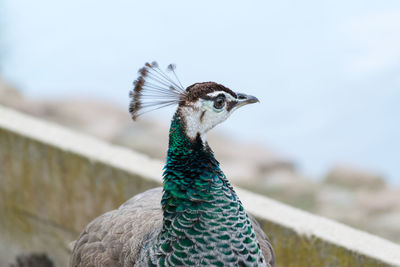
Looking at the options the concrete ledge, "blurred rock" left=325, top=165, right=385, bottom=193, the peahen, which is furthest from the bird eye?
"blurred rock" left=325, top=165, right=385, bottom=193

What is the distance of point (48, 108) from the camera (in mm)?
8531

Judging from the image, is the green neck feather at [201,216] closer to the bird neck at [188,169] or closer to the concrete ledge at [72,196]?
the bird neck at [188,169]

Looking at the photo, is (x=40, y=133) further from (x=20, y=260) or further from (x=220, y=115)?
(x=220, y=115)

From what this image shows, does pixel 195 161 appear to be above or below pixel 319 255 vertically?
above

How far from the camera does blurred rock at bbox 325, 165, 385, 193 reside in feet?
21.5

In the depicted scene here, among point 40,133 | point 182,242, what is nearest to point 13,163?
point 40,133

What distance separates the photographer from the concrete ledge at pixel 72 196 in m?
3.45

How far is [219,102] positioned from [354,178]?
4428 millimetres

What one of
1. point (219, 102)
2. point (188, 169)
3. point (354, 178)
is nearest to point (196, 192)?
point (188, 169)

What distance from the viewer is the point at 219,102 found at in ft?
8.17

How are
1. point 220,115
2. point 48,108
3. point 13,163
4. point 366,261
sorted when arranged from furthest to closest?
point 48,108 → point 13,163 → point 366,261 → point 220,115

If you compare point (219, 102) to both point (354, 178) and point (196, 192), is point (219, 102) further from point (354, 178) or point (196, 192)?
point (354, 178)

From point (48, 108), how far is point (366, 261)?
601 centimetres

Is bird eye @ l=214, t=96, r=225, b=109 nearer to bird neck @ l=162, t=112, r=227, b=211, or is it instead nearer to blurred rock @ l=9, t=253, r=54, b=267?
bird neck @ l=162, t=112, r=227, b=211
